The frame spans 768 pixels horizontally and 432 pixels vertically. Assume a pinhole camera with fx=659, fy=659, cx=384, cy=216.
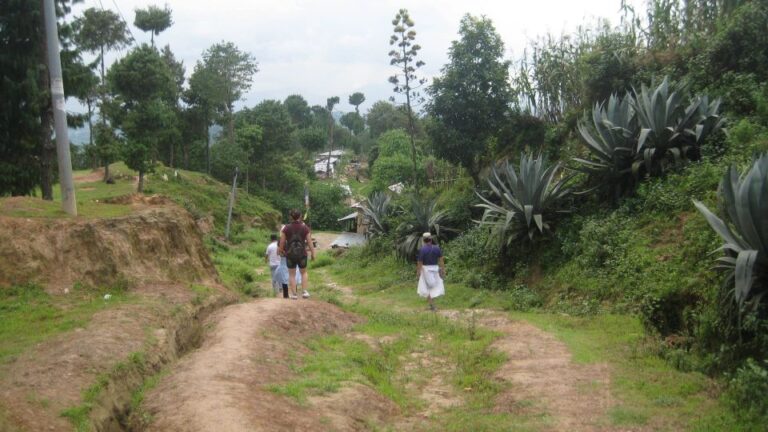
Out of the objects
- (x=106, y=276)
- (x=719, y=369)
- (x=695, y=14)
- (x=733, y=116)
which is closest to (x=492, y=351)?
(x=719, y=369)

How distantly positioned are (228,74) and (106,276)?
136 ft

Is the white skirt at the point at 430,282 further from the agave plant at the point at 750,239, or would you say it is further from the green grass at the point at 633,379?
the agave plant at the point at 750,239

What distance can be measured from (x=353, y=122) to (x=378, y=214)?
83674 mm

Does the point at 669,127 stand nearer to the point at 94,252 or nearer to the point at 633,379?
the point at 633,379

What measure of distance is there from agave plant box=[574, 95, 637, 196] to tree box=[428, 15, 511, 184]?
26.5 ft

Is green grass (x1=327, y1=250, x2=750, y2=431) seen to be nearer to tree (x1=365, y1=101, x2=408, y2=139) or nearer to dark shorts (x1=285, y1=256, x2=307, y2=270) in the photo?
dark shorts (x1=285, y1=256, x2=307, y2=270)

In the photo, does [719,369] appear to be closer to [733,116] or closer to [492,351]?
[492,351]

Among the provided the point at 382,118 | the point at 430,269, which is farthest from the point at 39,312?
the point at 382,118

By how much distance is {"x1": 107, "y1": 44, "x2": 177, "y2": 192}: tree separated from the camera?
33.0 meters

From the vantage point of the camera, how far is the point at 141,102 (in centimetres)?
3406

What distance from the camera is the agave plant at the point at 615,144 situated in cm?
1302

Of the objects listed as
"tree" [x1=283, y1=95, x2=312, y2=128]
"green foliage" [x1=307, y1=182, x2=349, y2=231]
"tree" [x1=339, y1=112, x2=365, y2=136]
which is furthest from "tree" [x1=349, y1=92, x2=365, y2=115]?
"green foliage" [x1=307, y1=182, x2=349, y2=231]

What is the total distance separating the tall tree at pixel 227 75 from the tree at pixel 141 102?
13858 millimetres

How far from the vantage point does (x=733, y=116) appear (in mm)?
13711
